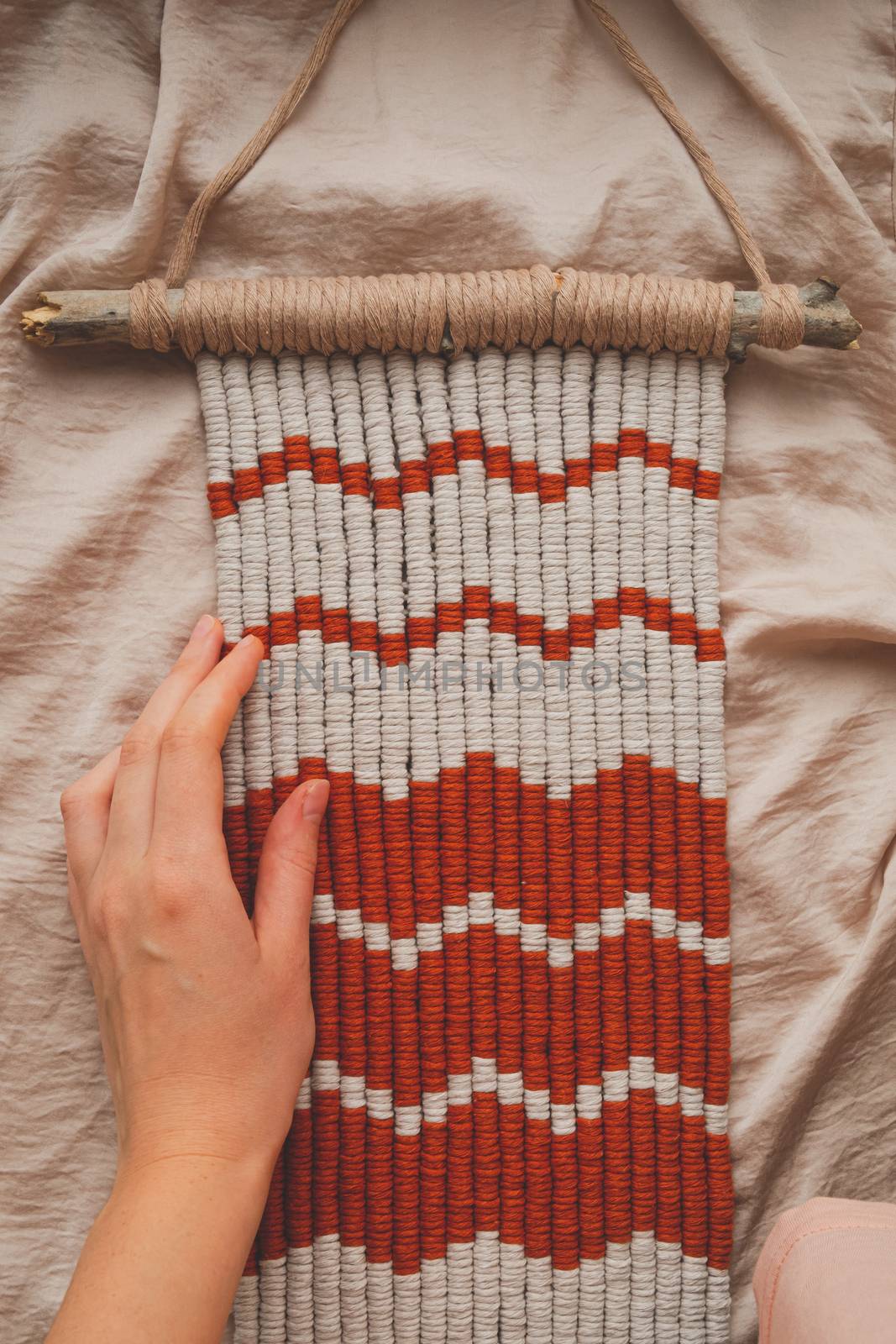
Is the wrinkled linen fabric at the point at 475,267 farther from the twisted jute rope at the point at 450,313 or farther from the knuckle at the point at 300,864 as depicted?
the knuckle at the point at 300,864

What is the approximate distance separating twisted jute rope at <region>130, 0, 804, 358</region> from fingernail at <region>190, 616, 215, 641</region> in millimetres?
198

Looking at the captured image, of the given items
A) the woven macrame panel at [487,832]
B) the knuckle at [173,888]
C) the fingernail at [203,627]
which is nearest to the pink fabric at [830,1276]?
the woven macrame panel at [487,832]

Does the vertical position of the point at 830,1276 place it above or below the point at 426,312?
below

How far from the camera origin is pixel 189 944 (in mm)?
617

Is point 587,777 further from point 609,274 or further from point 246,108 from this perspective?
point 246,108

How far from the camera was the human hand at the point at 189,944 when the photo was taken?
611mm

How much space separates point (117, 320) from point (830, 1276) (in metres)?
0.78

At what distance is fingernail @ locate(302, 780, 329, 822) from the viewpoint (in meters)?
0.68

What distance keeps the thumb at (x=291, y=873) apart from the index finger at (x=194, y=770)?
5cm

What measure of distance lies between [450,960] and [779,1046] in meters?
0.27

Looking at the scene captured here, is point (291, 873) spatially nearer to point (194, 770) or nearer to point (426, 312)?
point (194, 770)

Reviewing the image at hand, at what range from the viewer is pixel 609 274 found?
726mm

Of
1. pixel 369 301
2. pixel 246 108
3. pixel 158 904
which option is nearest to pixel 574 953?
pixel 158 904

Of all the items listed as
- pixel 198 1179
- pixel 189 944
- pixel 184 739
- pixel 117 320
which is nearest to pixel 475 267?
pixel 117 320
